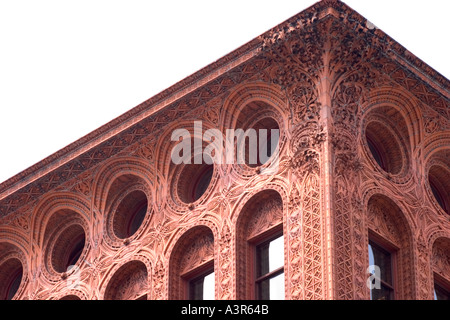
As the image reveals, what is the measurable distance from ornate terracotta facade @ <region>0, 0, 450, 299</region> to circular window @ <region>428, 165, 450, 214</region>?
39 mm

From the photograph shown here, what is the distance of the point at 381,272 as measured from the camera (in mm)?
42219

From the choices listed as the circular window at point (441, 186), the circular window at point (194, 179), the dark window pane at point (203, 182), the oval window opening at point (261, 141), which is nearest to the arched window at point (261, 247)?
the oval window opening at point (261, 141)

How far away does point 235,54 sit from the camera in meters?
44.1

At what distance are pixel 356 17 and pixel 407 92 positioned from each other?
2.90 metres

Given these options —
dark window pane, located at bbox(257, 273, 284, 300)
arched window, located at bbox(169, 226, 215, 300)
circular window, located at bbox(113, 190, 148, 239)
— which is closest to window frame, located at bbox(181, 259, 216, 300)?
arched window, located at bbox(169, 226, 215, 300)

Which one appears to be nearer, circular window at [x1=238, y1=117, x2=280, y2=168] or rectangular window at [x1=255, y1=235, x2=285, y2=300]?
rectangular window at [x1=255, y1=235, x2=285, y2=300]

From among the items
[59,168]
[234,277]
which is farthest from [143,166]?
[234,277]

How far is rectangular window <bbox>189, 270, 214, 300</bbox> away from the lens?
43188mm

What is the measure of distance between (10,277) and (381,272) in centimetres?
1273

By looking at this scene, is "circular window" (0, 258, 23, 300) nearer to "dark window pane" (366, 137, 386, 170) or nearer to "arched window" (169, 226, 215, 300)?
"arched window" (169, 226, 215, 300)

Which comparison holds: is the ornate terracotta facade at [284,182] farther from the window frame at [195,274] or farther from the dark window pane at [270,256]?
the dark window pane at [270,256]

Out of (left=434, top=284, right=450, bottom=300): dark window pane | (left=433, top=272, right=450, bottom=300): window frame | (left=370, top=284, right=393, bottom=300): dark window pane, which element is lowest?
(left=370, top=284, right=393, bottom=300): dark window pane

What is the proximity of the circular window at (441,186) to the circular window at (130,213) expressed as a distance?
26.3 ft
